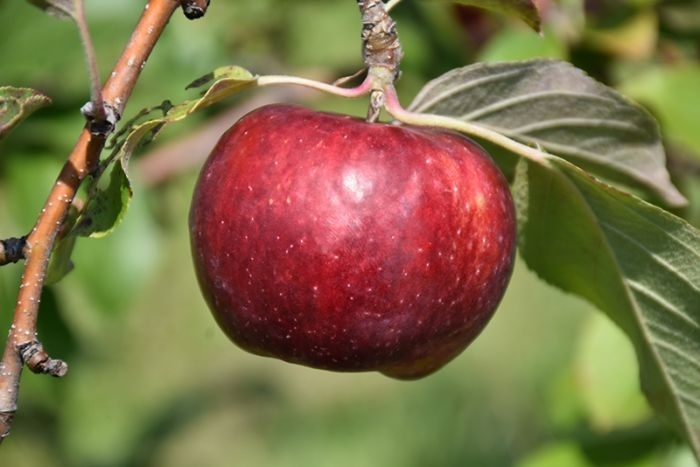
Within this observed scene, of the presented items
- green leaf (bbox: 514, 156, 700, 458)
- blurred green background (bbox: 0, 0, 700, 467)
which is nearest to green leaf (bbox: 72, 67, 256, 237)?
green leaf (bbox: 514, 156, 700, 458)

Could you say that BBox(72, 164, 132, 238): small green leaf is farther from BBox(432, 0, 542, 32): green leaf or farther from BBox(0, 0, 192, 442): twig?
BBox(432, 0, 542, 32): green leaf

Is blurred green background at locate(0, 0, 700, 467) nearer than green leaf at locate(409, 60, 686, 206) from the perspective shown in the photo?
No

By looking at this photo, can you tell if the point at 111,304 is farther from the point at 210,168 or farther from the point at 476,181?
the point at 476,181

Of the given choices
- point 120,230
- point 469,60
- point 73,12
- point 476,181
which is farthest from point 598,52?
point 73,12

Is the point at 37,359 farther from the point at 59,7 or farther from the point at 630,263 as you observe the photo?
the point at 630,263

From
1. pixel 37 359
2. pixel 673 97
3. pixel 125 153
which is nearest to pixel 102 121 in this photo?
pixel 125 153

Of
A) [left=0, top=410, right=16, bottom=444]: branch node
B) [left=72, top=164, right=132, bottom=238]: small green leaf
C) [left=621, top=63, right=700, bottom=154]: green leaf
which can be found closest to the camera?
[left=0, top=410, right=16, bottom=444]: branch node
